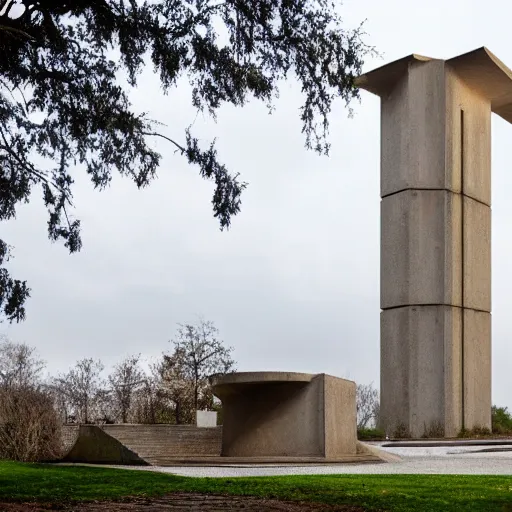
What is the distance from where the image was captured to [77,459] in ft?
55.7

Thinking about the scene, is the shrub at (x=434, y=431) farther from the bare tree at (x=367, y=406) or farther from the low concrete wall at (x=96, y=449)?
the bare tree at (x=367, y=406)

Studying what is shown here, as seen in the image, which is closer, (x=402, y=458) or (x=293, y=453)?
(x=293, y=453)

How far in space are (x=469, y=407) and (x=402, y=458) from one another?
37.5 feet

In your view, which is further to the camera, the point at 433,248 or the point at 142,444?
the point at 433,248

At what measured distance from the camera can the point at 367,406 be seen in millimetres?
47594

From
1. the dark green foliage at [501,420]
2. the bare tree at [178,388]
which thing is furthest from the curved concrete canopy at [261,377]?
the bare tree at [178,388]

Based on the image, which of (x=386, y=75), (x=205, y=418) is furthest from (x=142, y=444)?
(x=386, y=75)

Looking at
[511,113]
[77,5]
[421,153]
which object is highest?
[511,113]

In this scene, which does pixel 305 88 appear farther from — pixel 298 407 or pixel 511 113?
pixel 511 113

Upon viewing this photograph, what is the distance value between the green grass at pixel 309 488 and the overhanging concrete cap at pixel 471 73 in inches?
732

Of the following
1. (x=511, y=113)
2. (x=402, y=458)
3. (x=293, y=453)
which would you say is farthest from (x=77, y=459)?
(x=511, y=113)

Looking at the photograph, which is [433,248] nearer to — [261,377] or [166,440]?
[166,440]

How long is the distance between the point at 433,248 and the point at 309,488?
19005 mm

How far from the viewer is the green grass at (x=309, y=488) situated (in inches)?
360
